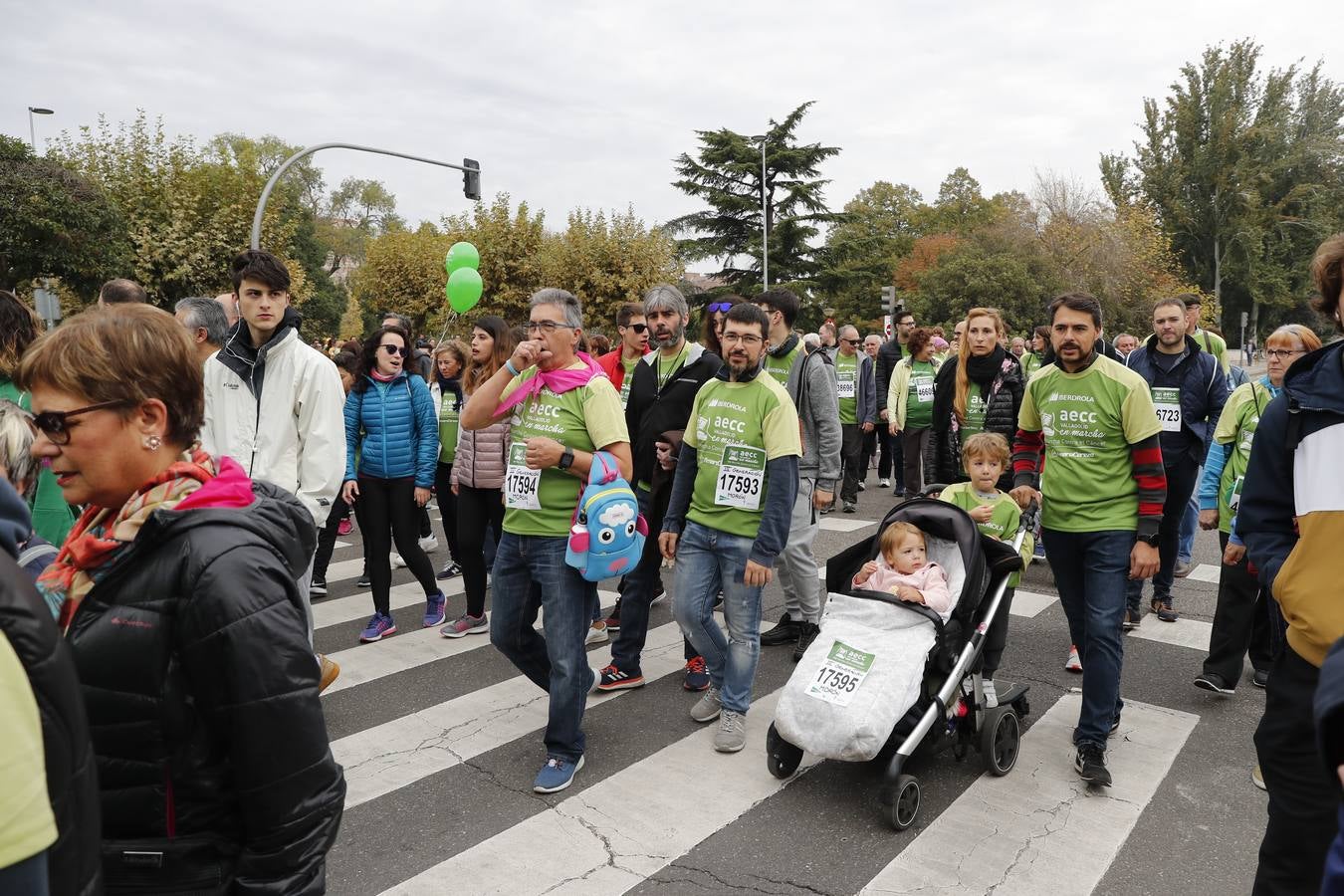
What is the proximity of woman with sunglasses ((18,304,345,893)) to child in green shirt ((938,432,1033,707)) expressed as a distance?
11.9 ft

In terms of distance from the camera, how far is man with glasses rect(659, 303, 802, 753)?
Result: 4332 millimetres

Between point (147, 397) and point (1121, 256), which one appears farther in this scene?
point (1121, 256)

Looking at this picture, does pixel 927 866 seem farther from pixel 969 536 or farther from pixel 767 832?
pixel 969 536

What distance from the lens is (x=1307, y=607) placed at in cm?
221

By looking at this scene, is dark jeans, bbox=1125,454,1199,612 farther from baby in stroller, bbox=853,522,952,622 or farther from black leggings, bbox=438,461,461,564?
black leggings, bbox=438,461,461,564

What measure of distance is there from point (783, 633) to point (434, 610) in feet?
8.50

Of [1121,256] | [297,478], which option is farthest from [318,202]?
[297,478]

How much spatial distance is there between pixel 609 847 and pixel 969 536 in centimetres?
210

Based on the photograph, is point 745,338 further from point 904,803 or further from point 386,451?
point 386,451

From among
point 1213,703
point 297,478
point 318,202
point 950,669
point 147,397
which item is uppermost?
point 318,202

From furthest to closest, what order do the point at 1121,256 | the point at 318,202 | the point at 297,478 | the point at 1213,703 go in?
the point at 318,202 → the point at 1121,256 → the point at 1213,703 → the point at 297,478

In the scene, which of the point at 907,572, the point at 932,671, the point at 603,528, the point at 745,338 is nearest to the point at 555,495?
the point at 603,528

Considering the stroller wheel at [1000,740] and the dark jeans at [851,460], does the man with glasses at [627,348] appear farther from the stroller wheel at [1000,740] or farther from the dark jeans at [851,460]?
the dark jeans at [851,460]

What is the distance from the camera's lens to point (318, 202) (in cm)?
7112
